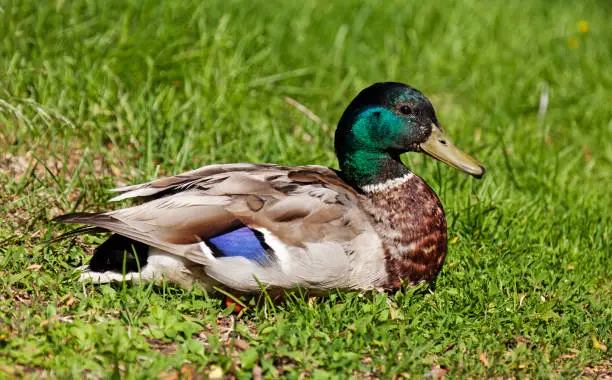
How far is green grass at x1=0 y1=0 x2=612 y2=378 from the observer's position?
3.22 m

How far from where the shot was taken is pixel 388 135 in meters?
3.84

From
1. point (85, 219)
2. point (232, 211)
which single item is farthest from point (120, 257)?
point (232, 211)

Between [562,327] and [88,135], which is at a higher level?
[88,135]

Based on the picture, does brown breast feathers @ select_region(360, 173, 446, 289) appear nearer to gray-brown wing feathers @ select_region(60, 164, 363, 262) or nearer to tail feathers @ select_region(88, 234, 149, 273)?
gray-brown wing feathers @ select_region(60, 164, 363, 262)

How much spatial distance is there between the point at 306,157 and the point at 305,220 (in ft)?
5.03

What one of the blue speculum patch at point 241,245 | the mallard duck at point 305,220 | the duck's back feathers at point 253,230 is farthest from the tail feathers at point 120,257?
the blue speculum patch at point 241,245

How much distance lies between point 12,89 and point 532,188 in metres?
3.05

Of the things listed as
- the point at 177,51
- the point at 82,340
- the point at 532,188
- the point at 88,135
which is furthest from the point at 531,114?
the point at 82,340

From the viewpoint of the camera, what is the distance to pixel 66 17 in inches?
217

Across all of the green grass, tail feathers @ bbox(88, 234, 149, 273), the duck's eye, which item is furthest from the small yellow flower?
tail feathers @ bbox(88, 234, 149, 273)

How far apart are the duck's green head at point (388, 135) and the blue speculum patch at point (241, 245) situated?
661 millimetres

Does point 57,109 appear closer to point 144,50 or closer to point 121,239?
point 144,50

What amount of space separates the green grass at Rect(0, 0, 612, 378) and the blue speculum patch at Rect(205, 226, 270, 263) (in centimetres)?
23

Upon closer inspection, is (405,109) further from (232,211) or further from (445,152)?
(232,211)
